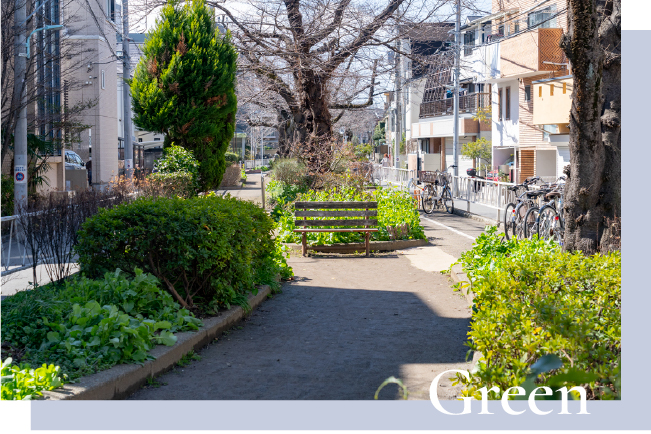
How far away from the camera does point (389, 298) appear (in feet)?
27.1

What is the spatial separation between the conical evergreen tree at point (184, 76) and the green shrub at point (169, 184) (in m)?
0.91

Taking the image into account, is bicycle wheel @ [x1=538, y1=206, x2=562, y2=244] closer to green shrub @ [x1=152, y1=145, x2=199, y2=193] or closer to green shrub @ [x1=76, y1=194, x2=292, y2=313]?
green shrub @ [x1=76, y1=194, x2=292, y2=313]

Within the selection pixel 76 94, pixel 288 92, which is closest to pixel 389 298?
pixel 288 92

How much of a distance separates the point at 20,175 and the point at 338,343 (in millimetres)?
11828

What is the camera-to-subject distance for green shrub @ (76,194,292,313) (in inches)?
242

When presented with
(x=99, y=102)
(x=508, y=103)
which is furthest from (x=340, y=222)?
(x=99, y=102)

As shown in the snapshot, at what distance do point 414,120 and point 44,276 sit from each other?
5735 cm

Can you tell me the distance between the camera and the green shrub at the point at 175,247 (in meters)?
6.14

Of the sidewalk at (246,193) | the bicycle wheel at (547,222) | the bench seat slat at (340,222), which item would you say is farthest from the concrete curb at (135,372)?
the sidewalk at (246,193)

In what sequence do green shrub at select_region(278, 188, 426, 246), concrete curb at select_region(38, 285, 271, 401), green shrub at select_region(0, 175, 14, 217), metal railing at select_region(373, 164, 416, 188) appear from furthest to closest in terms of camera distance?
metal railing at select_region(373, 164, 416, 188), green shrub at select_region(0, 175, 14, 217), green shrub at select_region(278, 188, 426, 246), concrete curb at select_region(38, 285, 271, 401)

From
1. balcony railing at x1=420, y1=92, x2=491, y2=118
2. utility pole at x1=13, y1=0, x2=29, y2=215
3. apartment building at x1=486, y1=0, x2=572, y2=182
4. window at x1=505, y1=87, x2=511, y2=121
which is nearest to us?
utility pole at x1=13, y1=0, x2=29, y2=215

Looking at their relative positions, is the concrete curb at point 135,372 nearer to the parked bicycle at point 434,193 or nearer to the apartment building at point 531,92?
the parked bicycle at point 434,193

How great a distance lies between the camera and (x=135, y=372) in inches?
183

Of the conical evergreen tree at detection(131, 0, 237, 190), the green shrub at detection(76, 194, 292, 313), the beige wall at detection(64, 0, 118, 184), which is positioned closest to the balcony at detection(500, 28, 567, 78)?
the conical evergreen tree at detection(131, 0, 237, 190)
